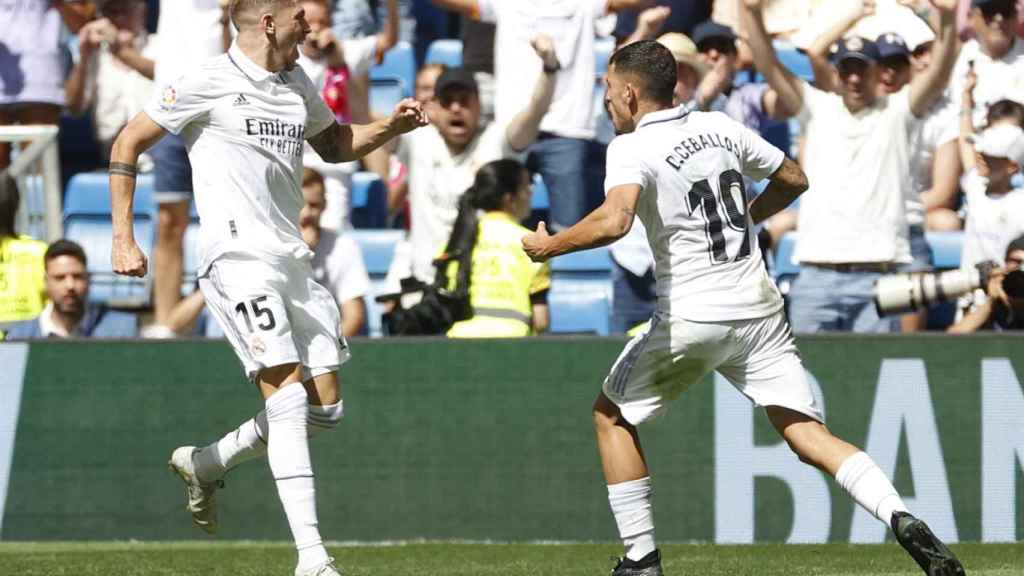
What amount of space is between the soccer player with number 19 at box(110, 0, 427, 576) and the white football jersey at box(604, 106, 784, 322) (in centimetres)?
109

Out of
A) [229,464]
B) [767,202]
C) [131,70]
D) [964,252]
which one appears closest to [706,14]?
[964,252]

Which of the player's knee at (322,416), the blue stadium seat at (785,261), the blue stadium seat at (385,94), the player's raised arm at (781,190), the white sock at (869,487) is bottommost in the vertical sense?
the white sock at (869,487)

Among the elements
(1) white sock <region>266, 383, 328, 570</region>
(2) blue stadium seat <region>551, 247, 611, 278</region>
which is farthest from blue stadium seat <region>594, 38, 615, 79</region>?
(1) white sock <region>266, 383, 328, 570</region>

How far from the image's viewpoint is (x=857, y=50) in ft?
33.4

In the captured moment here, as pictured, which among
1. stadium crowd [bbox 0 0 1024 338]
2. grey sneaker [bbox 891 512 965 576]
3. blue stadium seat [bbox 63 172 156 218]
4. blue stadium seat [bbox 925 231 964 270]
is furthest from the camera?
blue stadium seat [bbox 63 172 156 218]

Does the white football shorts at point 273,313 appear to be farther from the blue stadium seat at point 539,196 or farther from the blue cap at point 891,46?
the blue stadium seat at point 539,196

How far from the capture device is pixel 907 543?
20.8 ft

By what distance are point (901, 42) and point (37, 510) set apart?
17.7 ft

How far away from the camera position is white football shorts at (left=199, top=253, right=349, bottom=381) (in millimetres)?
6906

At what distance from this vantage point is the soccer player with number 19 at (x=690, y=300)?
670cm

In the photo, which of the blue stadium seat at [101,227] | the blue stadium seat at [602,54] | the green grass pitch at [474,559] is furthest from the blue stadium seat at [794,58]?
the green grass pitch at [474,559]

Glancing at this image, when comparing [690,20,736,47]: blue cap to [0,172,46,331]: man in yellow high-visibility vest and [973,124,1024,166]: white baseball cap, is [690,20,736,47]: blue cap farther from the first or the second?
[0,172,46,331]: man in yellow high-visibility vest

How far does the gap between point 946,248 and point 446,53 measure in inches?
157

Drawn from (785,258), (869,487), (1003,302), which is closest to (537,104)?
(785,258)
